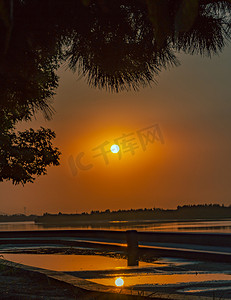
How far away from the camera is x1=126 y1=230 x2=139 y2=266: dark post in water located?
53.5ft

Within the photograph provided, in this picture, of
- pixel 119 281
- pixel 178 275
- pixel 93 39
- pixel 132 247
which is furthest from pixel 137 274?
pixel 93 39

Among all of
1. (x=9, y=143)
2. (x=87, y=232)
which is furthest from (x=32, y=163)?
(x=87, y=232)

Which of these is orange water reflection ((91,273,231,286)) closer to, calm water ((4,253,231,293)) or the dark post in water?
calm water ((4,253,231,293))

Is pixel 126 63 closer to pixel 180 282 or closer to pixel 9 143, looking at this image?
pixel 180 282

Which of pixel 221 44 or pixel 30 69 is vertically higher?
pixel 221 44

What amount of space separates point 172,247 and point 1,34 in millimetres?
11996

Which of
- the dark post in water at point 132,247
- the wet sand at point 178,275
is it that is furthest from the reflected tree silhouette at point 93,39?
the dark post in water at point 132,247

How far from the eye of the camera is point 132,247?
17.4 m

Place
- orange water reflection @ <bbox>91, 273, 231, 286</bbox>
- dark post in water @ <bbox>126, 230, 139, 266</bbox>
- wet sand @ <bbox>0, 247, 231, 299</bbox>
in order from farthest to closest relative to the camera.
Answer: dark post in water @ <bbox>126, 230, 139, 266</bbox> < orange water reflection @ <bbox>91, 273, 231, 286</bbox> < wet sand @ <bbox>0, 247, 231, 299</bbox>

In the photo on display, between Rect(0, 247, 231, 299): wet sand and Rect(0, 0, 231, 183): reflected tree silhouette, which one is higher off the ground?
Rect(0, 0, 231, 183): reflected tree silhouette

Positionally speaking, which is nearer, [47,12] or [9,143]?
[47,12]

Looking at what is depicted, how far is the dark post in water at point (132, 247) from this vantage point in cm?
1631

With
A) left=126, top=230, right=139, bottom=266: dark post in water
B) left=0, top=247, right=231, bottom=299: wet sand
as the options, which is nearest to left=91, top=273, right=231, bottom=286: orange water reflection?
left=0, top=247, right=231, bottom=299: wet sand

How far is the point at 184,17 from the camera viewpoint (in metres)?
4.86
